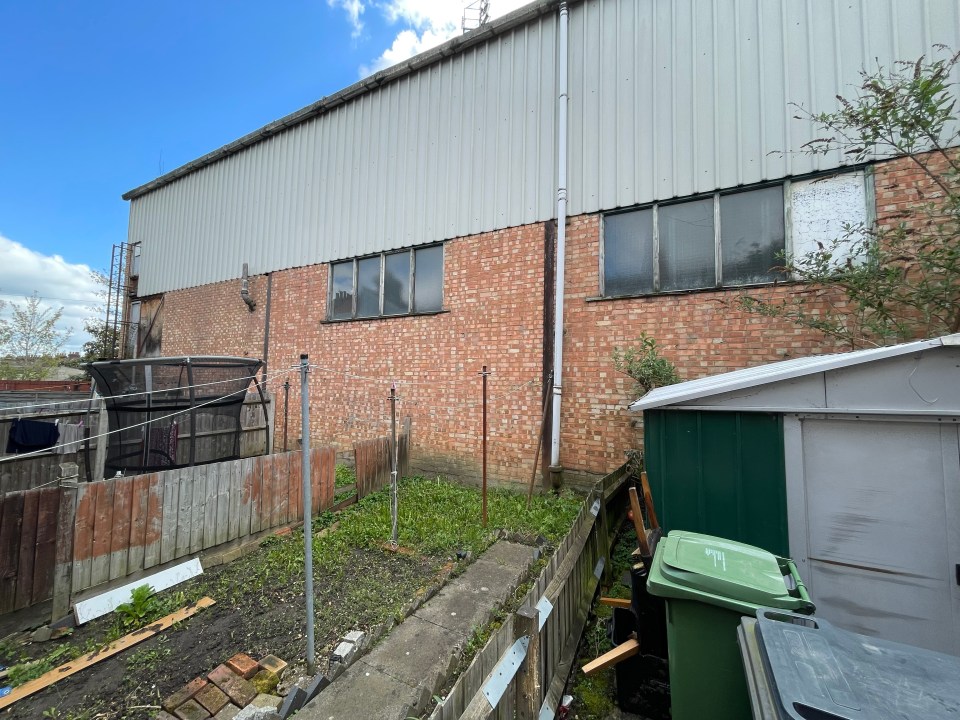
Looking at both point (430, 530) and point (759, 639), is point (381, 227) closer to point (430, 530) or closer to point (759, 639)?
point (430, 530)

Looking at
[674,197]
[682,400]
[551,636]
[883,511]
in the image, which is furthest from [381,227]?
[883,511]

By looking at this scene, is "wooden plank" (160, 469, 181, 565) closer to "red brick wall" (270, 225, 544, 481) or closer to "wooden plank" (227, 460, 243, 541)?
"wooden plank" (227, 460, 243, 541)

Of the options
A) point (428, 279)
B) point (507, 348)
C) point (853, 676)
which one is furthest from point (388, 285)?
point (853, 676)

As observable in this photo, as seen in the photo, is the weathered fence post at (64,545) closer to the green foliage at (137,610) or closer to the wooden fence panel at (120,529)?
the wooden fence panel at (120,529)

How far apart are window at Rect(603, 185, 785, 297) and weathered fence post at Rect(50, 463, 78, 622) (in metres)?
7.18

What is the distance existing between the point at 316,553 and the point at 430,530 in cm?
146

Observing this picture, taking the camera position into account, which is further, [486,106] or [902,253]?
[486,106]

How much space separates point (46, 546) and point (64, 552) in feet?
0.50

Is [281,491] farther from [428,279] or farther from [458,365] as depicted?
[428,279]

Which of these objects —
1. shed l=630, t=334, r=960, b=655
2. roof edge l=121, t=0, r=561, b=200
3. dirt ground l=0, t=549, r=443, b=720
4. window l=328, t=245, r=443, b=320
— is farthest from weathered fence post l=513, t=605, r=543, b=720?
roof edge l=121, t=0, r=561, b=200

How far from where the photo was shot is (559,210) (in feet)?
23.0

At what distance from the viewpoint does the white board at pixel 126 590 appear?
12.7 ft

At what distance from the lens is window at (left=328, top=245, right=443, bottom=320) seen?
866 centimetres

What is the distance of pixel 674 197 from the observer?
20.7 feet
